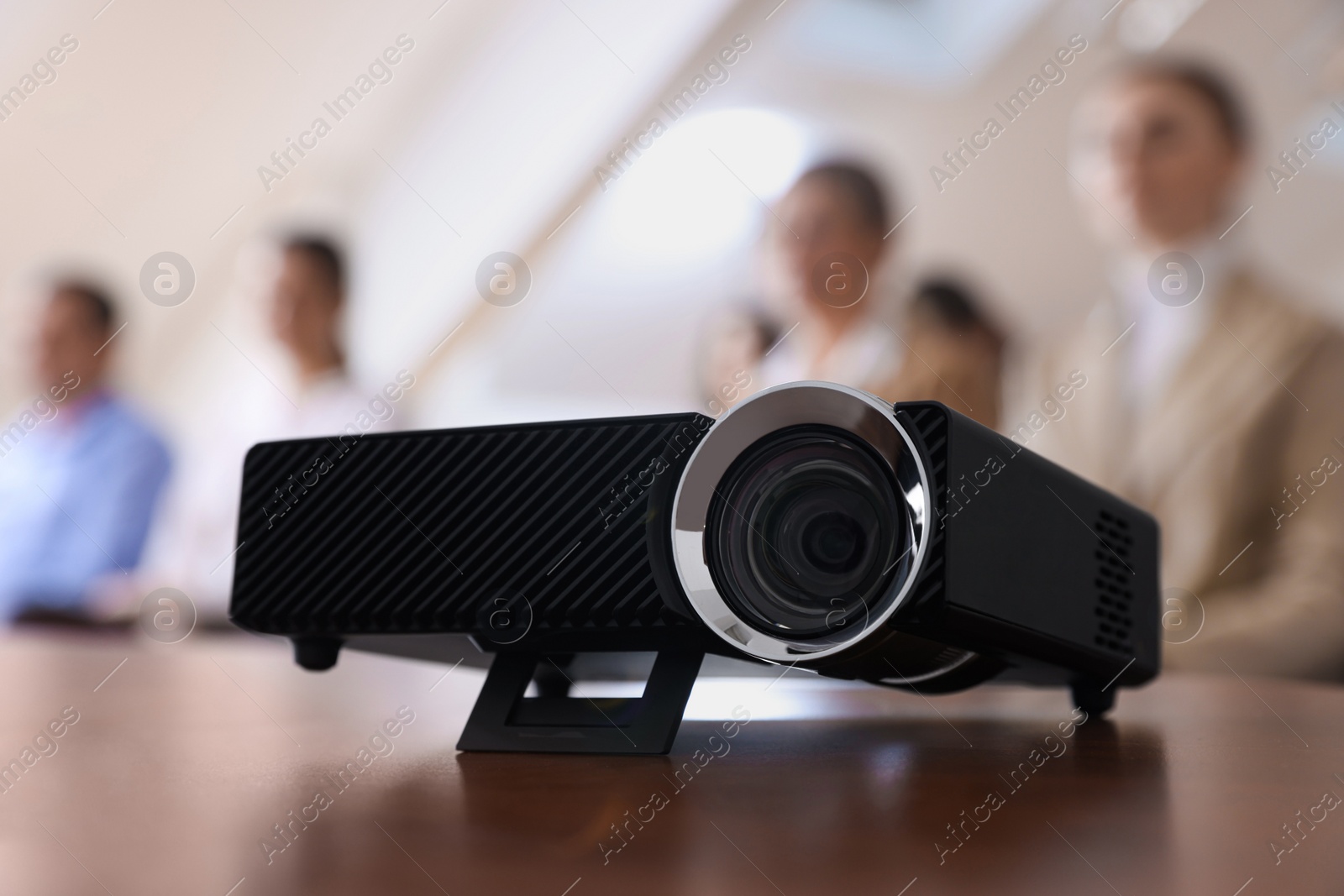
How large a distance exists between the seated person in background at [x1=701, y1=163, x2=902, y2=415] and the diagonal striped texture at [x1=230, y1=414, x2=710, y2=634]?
5.01 ft

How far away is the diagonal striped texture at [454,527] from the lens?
0.42m

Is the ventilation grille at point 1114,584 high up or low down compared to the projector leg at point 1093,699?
up

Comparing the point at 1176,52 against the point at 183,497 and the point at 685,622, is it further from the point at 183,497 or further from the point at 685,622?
the point at 183,497

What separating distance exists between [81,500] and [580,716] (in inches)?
84.0

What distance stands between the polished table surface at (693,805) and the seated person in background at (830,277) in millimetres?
1467
